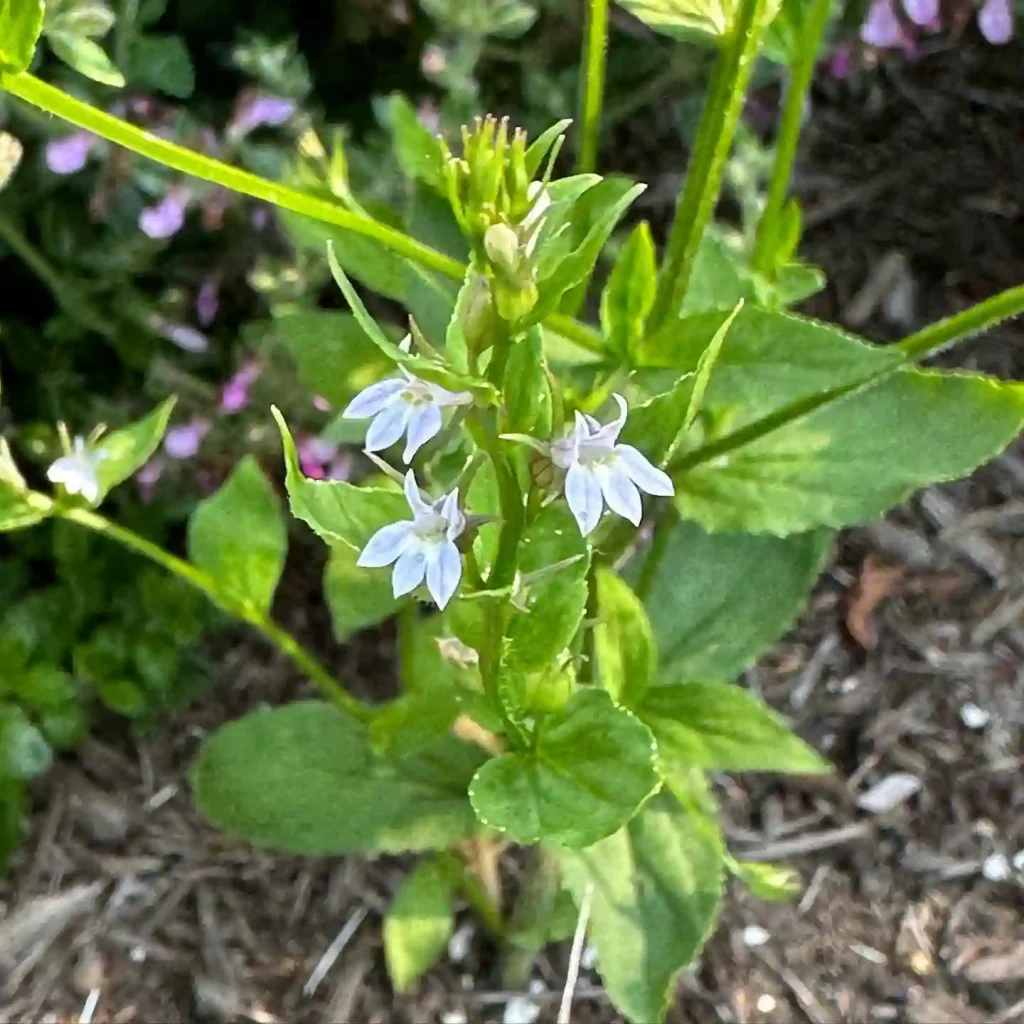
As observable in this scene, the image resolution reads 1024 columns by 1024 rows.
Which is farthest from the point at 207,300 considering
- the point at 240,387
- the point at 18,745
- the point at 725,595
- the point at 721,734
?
the point at 721,734

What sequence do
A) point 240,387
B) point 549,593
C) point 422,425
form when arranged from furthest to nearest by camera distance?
point 240,387
point 549,593
point 422,425

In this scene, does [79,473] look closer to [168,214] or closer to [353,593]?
[353,593]

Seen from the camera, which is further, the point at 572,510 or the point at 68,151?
the point at 68,151

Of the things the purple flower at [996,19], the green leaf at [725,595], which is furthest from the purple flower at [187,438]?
the purple flower at [996,19]

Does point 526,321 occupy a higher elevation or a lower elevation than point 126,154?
higher

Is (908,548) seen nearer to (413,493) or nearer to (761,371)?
(761,371)

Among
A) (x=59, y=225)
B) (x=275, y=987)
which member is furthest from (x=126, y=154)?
(x=275, y=987)

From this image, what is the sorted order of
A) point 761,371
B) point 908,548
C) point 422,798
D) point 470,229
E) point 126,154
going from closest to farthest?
point 470,229
point 761,371
point 422,798
point 126,154
point 908,548

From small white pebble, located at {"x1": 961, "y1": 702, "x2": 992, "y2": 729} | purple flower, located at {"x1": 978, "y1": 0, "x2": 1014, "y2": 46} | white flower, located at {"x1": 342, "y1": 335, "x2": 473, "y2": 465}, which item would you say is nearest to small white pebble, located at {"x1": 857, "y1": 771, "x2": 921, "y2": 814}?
small white pebble, located at {"x1": 961, "y1": 702, "x2": 992, "y2": 729}
